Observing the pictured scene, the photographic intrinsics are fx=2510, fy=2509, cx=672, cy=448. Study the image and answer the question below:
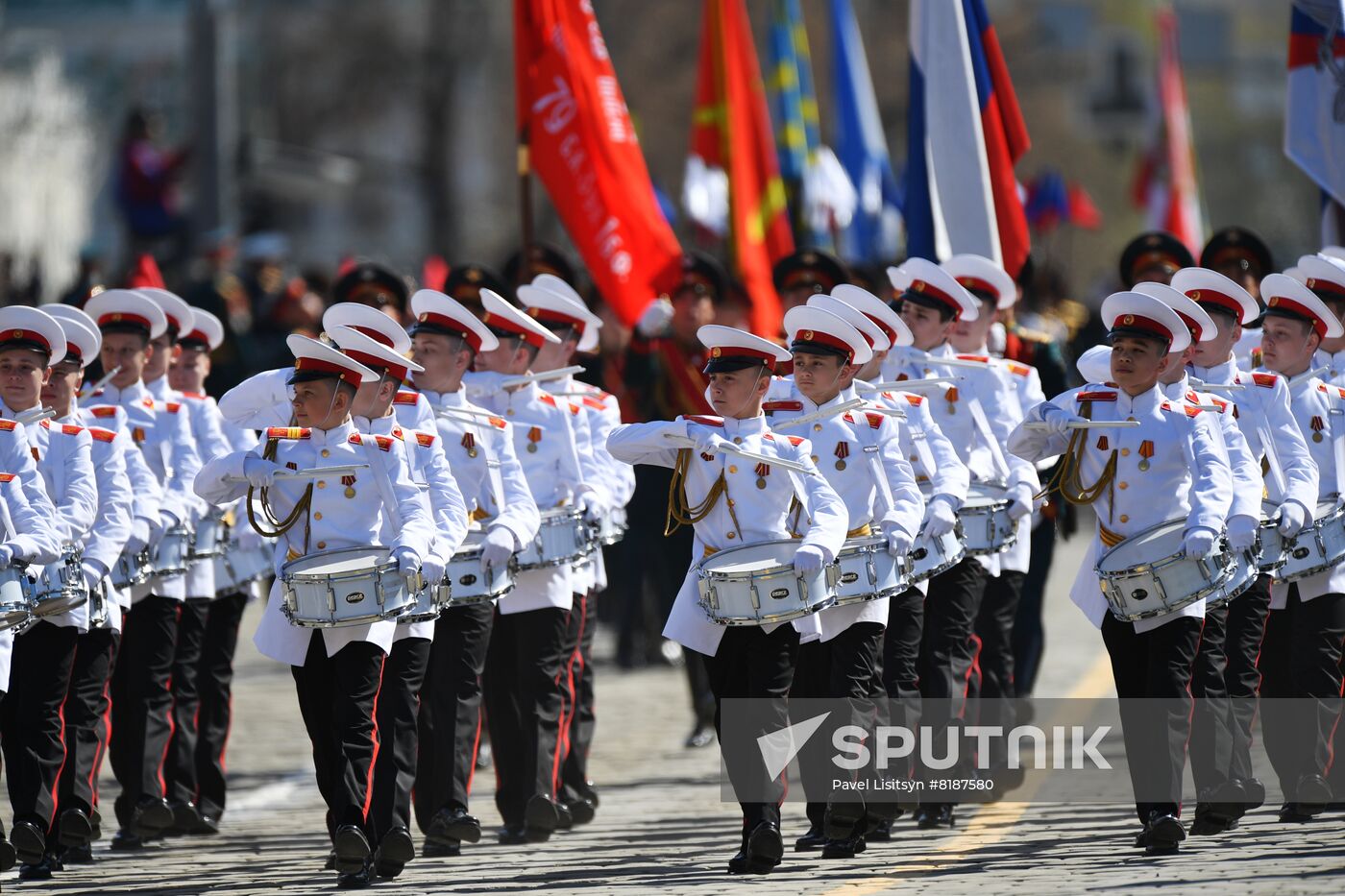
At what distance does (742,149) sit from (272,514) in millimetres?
8675

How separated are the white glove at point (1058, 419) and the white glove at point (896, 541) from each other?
737mm

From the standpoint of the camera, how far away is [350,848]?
9562 millimetres

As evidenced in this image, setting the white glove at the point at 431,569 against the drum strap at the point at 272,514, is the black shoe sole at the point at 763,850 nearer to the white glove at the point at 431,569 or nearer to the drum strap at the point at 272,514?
the white glove at the point at 431,569

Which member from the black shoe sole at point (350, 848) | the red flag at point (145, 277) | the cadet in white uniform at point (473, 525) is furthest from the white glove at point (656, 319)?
the black shoe sole at point (350, 848)

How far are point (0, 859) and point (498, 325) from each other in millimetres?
3485

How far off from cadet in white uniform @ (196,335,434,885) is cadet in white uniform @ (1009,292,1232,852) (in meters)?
2.64

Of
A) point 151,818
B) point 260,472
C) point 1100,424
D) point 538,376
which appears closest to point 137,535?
point 260,472

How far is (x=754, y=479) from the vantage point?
32.4ft

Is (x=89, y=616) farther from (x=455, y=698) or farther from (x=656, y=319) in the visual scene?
(x=656, y=319)

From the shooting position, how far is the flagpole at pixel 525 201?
13852 mm

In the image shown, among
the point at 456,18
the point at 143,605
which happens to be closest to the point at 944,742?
the point at 143,605

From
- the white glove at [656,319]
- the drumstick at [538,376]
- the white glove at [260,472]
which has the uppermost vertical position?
the white glove at [656,319]

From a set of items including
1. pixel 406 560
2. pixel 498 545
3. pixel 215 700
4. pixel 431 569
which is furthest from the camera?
pixel 215 700

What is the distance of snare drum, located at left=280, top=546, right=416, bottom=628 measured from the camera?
31.1ft
